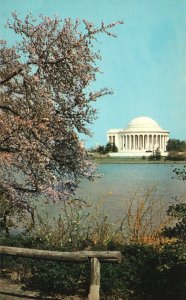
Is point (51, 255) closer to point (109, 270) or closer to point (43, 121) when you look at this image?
point (109, 270)

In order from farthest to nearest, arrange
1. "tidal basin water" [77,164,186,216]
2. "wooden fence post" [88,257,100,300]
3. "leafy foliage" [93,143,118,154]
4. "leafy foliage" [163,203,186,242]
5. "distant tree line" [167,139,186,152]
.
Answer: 1. "distant tree line" [167,139,186,152]
2. "tidal basin water" [77,164,186,216]
3. "leafy foliage" [93,143,118,154]
4. "leafy foliage" [163,203,186,242]
5. "wooden fence post" [88,257,100,300]

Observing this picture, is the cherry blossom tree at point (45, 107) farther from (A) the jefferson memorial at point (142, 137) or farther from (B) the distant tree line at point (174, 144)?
(A) the jefferson memorial at point (142, 137)

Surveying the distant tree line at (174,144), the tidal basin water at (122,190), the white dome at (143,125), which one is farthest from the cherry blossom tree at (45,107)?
the white dome at (143,125)

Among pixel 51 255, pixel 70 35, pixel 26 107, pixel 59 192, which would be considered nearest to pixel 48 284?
pixel 51 255

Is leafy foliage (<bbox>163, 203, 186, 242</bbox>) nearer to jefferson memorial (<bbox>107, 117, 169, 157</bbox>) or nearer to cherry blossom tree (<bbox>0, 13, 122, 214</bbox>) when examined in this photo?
cherry blossom tree (<bbox>0, 13, 122, 214</bbox>)

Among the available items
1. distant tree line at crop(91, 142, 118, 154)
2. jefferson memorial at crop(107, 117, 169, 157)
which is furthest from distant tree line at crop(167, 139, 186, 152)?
distant tree line at crop(91, 142, 118, 154)

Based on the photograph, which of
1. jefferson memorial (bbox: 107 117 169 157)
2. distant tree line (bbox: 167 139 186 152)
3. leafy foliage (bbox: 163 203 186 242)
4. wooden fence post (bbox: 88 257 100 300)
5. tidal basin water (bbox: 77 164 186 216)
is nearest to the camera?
wooden fence post (bbox: 88 257 100 300)

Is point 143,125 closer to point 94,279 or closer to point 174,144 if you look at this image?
point 174,144

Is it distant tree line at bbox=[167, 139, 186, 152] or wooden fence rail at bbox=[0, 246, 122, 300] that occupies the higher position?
distant tree line at bbox=[167, 139, 186, 152]

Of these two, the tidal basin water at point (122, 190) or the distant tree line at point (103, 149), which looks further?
Result: the tidal basin water at point (122, 190)
